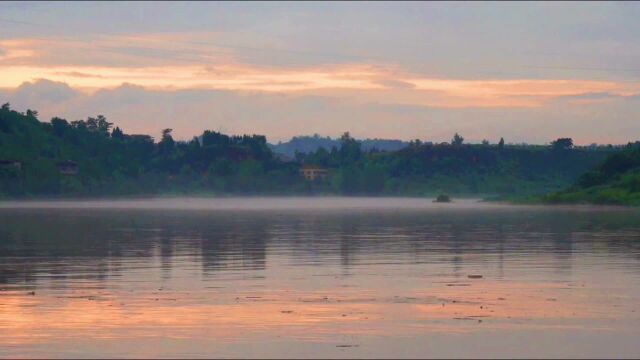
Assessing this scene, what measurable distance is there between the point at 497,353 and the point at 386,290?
37.2ft

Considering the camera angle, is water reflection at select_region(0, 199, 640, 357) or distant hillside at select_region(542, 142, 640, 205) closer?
water reflection at select_region(0, 199, 640, 357)

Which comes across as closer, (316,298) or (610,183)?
(316,298)

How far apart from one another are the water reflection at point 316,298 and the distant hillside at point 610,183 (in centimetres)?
11267

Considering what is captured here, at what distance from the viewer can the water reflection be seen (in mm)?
25453

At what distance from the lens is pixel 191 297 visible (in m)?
33.6

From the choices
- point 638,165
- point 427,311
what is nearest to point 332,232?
point 427,311

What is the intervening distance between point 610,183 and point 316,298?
155m

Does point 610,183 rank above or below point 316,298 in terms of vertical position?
below

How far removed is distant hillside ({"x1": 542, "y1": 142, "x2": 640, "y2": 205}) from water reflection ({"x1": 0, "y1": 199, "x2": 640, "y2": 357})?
370ft

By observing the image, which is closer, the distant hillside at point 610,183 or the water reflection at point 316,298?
the water reflection at point 316,298

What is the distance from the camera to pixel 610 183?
182 m

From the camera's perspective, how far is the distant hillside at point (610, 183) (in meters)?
170

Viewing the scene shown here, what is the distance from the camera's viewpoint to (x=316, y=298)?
33.2 meters

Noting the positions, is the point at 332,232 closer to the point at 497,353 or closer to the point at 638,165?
the point at 497,353
